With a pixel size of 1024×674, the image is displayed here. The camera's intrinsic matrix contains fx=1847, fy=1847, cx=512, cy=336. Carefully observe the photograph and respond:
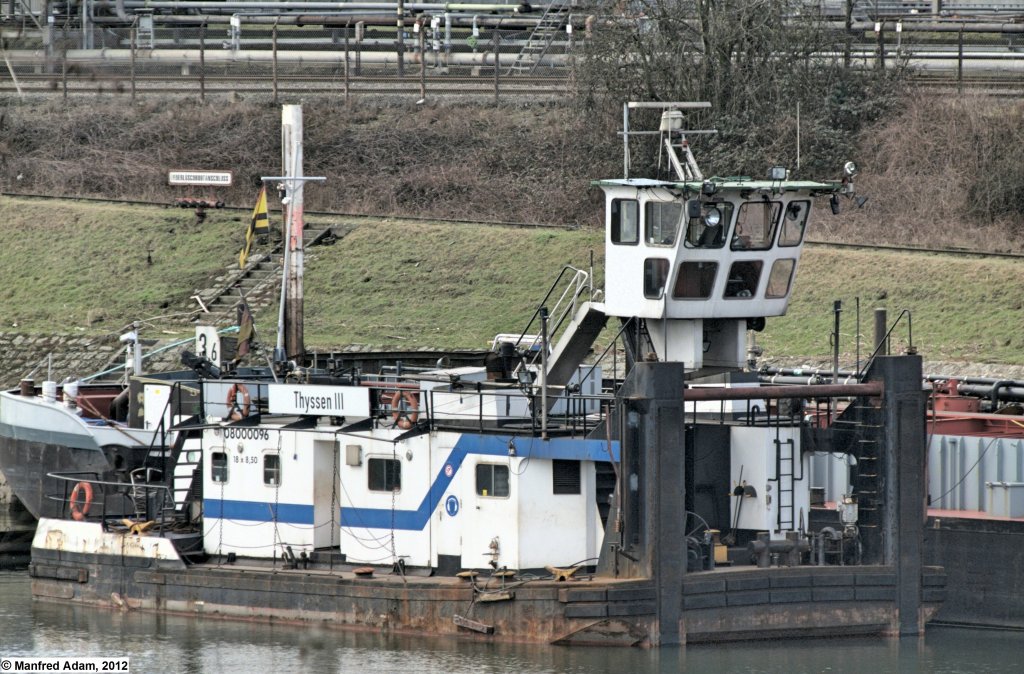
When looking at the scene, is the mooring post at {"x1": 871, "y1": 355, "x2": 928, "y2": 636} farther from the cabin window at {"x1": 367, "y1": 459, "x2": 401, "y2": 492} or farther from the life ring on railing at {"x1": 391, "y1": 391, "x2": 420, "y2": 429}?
the cabin window at {"x1": 367, "y1": 459, "x2": 401, "y2": 492}

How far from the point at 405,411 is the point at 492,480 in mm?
1536

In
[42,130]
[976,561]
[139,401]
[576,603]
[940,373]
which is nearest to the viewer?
[576,603]

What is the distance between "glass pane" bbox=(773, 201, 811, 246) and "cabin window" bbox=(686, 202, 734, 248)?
919 mm

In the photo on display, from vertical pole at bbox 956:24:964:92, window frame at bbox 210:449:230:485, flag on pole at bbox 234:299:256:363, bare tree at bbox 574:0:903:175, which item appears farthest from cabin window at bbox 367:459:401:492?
vertical pole at bbox 956:24:964:92

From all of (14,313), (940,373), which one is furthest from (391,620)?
(14,313)

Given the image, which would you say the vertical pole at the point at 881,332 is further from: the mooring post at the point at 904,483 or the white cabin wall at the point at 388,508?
the white cabin wall at the point at 388,508

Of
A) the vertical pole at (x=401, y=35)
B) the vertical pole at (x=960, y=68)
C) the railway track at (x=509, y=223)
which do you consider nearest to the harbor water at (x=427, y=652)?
the railway track at (x=509, y=223)

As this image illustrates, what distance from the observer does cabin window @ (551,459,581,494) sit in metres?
23.2

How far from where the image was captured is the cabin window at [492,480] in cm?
2330

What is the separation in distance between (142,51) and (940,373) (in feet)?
110

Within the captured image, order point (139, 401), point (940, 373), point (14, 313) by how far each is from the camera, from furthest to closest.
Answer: point (14, 313), point (940, 373), point (139, 401)

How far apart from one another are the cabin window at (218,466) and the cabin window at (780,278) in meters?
7.83

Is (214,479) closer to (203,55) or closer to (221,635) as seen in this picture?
(221,635)

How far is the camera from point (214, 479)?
2573cm
